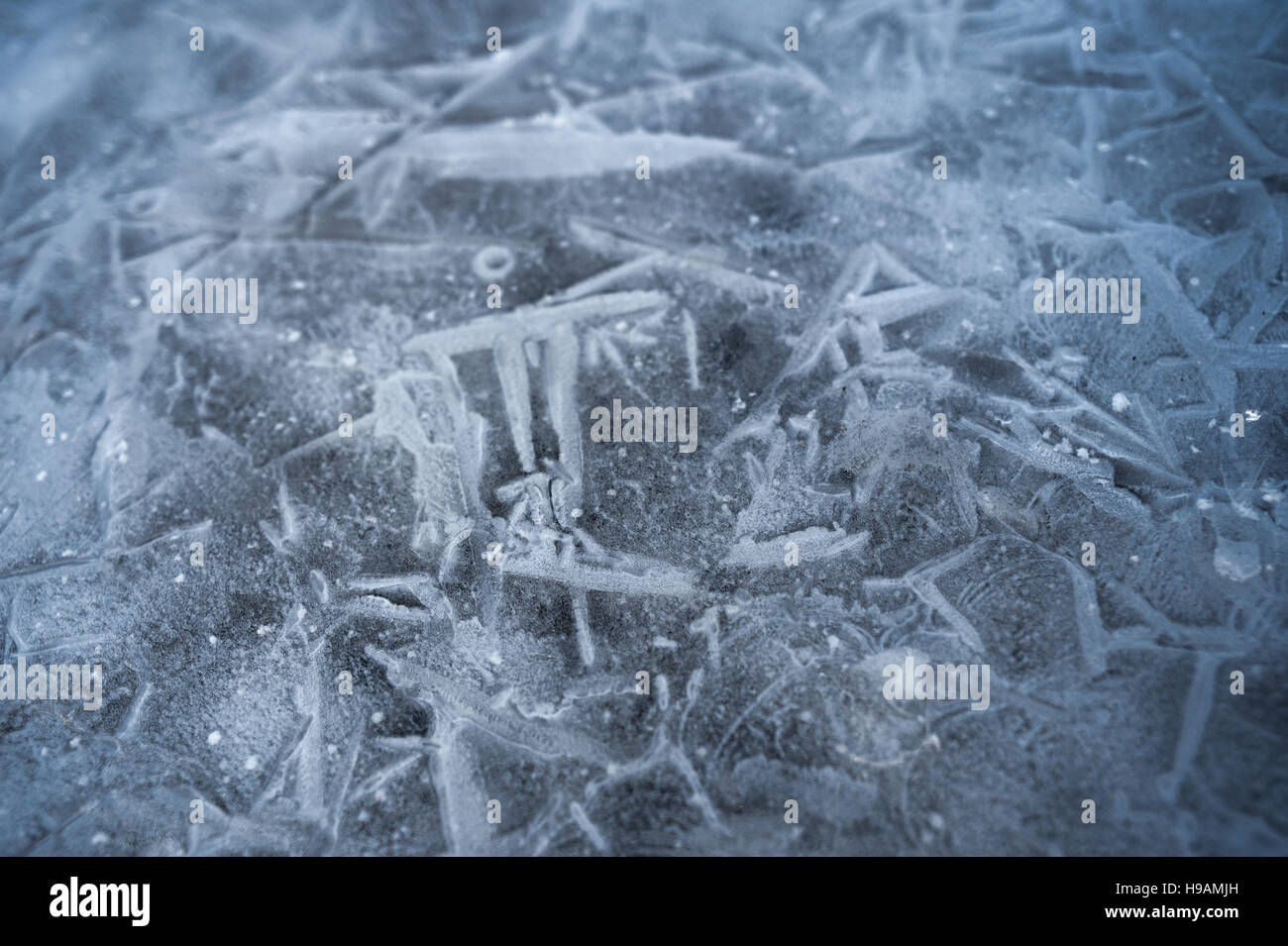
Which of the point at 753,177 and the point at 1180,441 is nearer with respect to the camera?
the point at 1180,441

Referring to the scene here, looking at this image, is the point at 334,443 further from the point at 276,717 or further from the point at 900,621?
the point at 900,621

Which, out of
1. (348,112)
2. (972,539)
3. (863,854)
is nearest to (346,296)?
(348,112)

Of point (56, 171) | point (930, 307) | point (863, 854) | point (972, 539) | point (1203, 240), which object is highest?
point (56, 171)

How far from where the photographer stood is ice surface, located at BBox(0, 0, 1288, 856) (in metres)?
2.01

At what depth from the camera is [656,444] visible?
2541mm

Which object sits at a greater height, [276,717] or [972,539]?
[972,539]

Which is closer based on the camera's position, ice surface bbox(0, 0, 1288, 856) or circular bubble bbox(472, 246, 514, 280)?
ice surface bbox(0, 0, 1288, 856)

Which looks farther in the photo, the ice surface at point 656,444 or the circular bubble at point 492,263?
the circular bubble at point 492,263

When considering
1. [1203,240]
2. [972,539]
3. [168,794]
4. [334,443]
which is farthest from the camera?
[1203,240]

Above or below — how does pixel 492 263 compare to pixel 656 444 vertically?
above

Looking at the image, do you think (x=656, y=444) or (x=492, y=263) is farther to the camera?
(x=492, y=263)

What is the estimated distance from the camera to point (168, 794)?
205 cm

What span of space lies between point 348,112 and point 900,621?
2.96 meters

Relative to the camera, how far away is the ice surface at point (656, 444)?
2008 mm
